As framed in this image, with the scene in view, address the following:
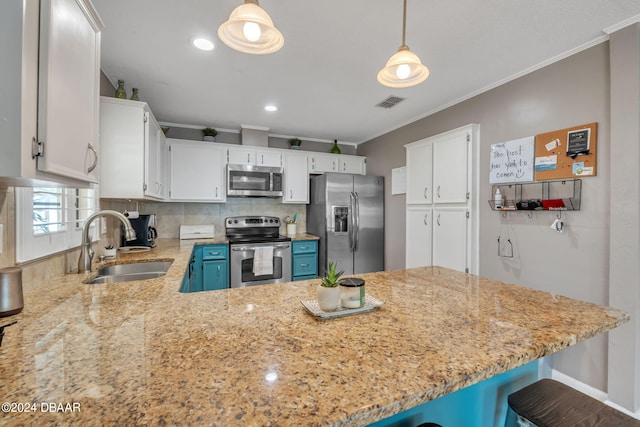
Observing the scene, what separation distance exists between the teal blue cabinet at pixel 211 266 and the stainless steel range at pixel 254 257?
0.27ft

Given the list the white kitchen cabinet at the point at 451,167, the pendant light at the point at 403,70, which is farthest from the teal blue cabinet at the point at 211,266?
the pendant light at the point at 403,70

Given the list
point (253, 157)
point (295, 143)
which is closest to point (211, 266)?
point (253, 157)

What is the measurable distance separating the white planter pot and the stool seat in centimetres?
73

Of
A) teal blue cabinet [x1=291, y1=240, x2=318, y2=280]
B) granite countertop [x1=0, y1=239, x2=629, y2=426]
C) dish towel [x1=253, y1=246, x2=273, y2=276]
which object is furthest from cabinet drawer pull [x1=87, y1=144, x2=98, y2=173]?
teal blue cabinet [x1=291, y1=240, x2=318, y2=280]

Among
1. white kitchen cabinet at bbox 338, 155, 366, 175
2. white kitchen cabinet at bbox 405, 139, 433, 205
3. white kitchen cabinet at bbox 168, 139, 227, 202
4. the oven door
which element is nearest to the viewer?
white kitchen cabinet at bbox 405, 139, 433, 205

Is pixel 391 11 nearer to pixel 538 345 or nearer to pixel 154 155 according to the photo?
pixel 538 345

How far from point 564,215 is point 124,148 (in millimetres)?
3464

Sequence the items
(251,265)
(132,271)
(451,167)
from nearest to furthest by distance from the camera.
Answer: (132,271), (451,167), (251,265)

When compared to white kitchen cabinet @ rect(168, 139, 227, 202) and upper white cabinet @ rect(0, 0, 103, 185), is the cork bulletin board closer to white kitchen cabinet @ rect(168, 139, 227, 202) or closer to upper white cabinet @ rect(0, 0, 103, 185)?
upper white cabinet @ rect(0, 0, 103, 185)

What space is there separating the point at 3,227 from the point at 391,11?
2.21 metres

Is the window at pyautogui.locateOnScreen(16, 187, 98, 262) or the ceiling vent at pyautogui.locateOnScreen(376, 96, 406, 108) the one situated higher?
the ceiling vent at pyautogui.locateOnScreen(376, 96, 406, 108)

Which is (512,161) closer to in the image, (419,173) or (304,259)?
(419,173)

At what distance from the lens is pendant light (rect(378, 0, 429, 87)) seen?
4.33ft

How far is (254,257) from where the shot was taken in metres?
3.53
